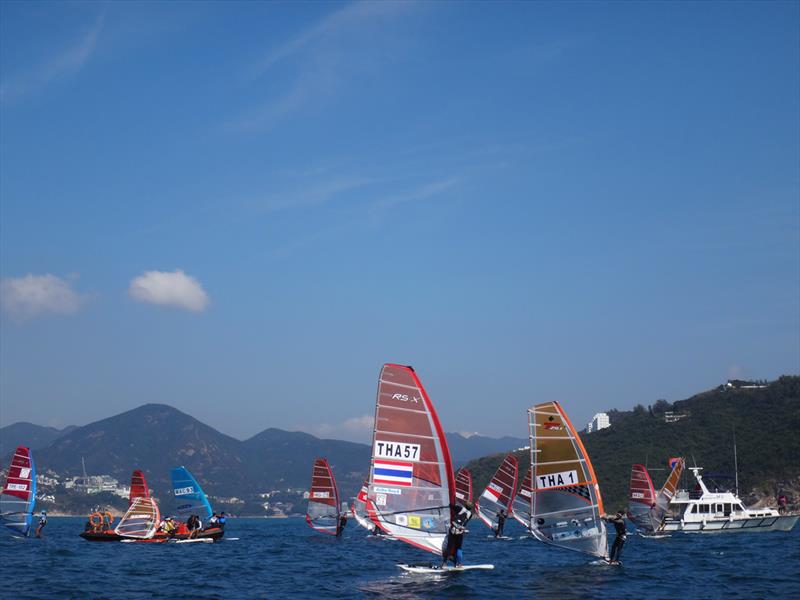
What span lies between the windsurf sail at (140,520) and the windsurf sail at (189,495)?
2.32m

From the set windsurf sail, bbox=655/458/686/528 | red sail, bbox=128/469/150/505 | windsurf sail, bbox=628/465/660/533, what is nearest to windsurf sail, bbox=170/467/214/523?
red sail, bbox=128/469/150/505

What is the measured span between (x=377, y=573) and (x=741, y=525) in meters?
39.9

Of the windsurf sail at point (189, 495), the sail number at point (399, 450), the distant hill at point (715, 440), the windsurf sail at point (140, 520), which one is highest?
the distant hill at point (715, 440)

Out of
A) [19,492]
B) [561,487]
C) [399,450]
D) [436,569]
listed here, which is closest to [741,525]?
[561,487]

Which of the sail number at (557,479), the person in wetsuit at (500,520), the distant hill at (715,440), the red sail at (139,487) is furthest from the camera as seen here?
the distant hill at (715,440)

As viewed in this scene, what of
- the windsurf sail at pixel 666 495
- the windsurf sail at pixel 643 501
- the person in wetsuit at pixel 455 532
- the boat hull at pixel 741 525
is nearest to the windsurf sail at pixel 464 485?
the windsurf sail at pixel 643 501

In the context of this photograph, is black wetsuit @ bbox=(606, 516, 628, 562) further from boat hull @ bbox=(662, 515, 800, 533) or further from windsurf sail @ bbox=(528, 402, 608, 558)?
boat hull @ bbox=(662, 515, 800, 533)

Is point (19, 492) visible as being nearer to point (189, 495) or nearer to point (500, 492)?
point (189, 495)

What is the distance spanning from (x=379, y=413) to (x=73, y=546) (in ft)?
95.6

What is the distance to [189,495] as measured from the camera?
52.4 meters

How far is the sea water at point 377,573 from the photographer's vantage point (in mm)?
26195

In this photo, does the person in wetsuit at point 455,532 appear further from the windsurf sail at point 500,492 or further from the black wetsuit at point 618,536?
the windsurf sail at point 500,492

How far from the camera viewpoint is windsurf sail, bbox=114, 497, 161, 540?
4900cm

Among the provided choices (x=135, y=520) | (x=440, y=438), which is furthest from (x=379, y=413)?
(x=135, y=520)
